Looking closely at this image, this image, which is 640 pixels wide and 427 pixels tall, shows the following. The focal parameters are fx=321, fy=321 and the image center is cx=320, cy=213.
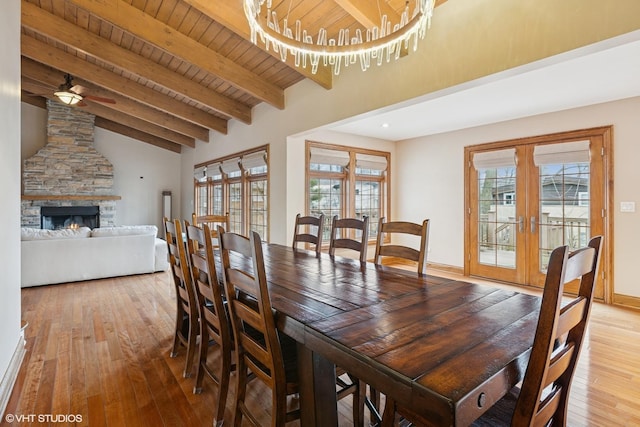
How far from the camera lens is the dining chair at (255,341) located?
128cm

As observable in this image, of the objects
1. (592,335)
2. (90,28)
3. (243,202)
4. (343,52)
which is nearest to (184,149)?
(243,202)

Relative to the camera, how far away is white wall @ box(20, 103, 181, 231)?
8156 millimetres

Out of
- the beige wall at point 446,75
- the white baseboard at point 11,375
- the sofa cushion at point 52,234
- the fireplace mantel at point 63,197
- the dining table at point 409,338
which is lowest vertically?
the white baseboard at point 11,375

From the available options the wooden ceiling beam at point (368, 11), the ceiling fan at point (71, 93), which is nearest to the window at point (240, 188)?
the ceiling fan at point (71, 93)

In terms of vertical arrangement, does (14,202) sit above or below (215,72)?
below

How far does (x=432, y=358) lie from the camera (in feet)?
3.06

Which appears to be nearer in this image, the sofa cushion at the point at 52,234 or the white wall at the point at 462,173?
the white wall at the point at 462,173

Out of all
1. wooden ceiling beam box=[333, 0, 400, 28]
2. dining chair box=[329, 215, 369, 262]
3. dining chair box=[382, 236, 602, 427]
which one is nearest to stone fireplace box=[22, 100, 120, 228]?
dining chair box=[329, 215, 369, 262]

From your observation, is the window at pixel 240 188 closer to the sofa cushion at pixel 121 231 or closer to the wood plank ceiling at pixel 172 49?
the wood plank ceiling at pixel 172 49

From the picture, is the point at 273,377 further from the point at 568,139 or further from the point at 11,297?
the point at 568,139

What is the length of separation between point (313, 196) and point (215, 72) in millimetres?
2320

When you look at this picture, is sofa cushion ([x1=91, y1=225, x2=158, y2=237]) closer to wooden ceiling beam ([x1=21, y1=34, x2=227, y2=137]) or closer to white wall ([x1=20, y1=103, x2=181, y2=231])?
wooden ceiling beam ([x1=21, y1=34, x2=227, y2=137])

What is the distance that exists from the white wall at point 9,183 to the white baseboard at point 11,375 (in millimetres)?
24

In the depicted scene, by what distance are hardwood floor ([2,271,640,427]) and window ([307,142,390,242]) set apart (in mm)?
2787
